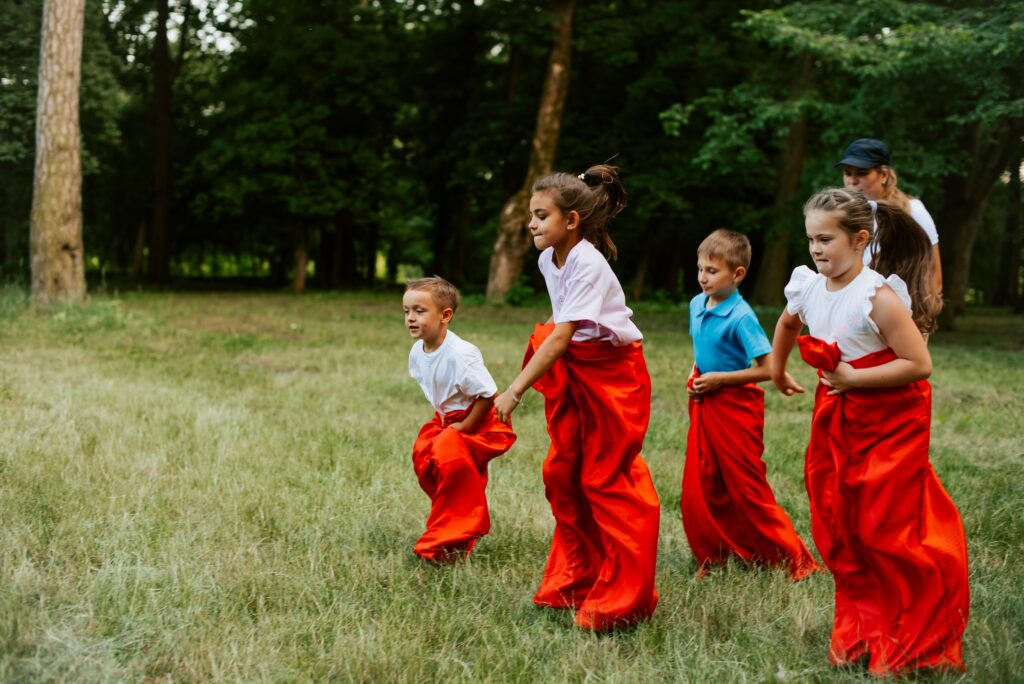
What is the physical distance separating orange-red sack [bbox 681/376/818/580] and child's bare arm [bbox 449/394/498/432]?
42.1 inches

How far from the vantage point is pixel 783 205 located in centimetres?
2141

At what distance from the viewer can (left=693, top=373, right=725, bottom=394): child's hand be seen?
4734mm

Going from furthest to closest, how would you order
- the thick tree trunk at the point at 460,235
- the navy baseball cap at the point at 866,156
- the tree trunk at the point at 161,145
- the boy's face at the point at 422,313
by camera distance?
the thick tree trunk at the point at 460,235
the tree trunk at the point at 161,145
the navy baseball cap at the point at 866,156
the boy's face at the point at 422,313

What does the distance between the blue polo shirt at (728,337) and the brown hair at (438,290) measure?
1231 mm

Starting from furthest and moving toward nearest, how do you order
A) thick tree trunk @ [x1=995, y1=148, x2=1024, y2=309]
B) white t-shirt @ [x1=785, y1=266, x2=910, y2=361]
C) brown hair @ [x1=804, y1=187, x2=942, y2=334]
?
thick tree trunk @ [x1=995, y1=148, x2=1024, y2=309], brown hair @ [x1=804, y1=187, x2=942, y2=334], white t-shirt @ [x1=785, y1=266, x2=910, y2=361]

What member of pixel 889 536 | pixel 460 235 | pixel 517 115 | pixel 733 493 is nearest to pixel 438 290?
pixel 733 493

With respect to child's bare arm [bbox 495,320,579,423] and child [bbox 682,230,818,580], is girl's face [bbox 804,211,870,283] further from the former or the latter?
child [bbox 682,230,818,580]

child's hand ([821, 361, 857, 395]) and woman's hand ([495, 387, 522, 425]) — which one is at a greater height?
child's hand ([821, 361, 857, 395])

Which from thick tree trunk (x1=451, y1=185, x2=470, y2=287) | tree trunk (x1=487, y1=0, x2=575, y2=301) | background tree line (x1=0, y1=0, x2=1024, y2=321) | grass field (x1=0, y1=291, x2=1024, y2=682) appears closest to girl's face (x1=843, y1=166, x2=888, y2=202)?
grass field (x1=0, y1=291, x2=1024, y2=682)

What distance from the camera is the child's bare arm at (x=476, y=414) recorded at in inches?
188

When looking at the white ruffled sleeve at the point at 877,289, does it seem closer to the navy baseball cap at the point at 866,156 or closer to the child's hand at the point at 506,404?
the child's hand at the point at 506,404

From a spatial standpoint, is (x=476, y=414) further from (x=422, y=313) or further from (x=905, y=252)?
(x=905, y=252)

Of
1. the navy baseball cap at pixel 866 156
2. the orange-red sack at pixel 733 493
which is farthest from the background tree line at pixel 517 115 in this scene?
the orange-red sack at pixel 733 493

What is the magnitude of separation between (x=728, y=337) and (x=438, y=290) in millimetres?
1517
